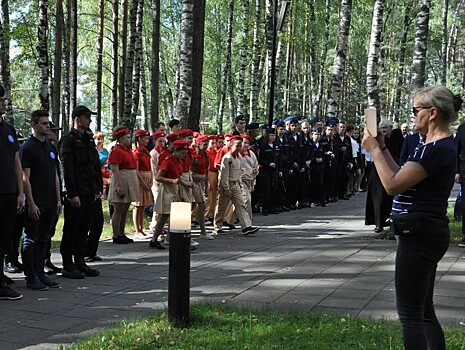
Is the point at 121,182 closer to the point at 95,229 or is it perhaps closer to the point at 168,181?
the point at 168,181

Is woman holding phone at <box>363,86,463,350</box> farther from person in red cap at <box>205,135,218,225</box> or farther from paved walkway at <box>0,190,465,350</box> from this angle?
person in red cap at <box>205,135,218,225</box>

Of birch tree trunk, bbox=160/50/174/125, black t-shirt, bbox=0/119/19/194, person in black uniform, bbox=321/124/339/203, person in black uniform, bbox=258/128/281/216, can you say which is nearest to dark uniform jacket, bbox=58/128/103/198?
black t-shirt, bbox=0/119/19/194

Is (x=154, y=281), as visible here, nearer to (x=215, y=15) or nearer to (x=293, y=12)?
(x=293, y=12)

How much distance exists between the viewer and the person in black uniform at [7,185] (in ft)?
23.3

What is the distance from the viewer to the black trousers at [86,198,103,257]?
957 centimetres

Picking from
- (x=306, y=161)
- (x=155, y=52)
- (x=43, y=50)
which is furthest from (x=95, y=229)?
(x=155, y=52)

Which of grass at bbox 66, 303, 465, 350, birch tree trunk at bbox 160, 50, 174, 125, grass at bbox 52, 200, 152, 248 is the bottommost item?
grass at bbox 66, 303, 465, 350

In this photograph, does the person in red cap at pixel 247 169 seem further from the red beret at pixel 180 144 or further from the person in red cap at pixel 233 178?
the red beret at pixel 180 144

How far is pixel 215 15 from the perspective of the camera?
4781 centimetres

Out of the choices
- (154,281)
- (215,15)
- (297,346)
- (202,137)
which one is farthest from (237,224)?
(215,15)

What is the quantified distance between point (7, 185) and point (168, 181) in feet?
12.6

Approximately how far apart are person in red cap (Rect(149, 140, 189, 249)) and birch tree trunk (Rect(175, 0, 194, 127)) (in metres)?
4.29

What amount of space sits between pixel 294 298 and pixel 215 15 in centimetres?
4304

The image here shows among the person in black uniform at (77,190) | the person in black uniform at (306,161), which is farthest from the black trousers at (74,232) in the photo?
the person in black uniform at (306,161)
